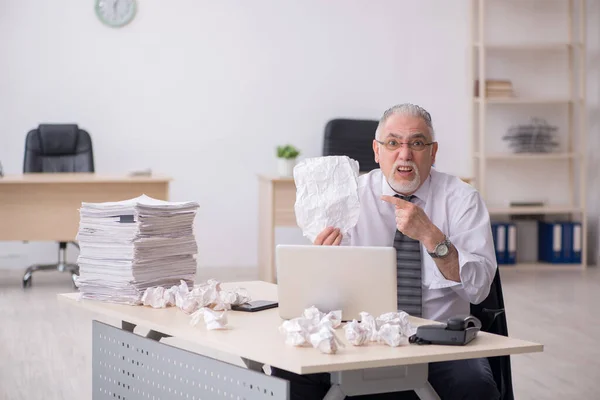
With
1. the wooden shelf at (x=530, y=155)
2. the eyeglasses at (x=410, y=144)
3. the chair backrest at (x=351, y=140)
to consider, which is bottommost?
the eyeglasses at (x=410, y=144)

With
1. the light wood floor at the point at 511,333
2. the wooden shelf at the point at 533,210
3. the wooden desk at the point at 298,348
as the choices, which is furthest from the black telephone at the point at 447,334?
the wooden shelf at the point at 533,210

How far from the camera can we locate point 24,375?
13.3 ft

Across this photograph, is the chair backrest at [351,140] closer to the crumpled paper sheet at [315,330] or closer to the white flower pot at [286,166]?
the white flower pot at [286,166]

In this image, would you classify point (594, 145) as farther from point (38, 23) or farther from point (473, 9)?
point (38, 23)

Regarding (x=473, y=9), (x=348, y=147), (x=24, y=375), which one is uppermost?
(x=473, y=9)

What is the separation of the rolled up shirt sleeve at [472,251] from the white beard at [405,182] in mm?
141

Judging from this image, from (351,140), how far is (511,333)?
7.84 ft

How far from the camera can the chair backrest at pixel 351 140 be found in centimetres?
687

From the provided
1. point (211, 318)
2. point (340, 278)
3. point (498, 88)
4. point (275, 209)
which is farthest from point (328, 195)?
point (498, 88)

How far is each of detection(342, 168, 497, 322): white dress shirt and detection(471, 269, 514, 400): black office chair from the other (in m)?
0.05

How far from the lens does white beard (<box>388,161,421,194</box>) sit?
8.57 feet

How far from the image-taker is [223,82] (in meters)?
7.51

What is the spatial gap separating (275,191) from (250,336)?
4.54 metres

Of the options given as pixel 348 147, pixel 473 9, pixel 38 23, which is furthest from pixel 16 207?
pixel 473 9
